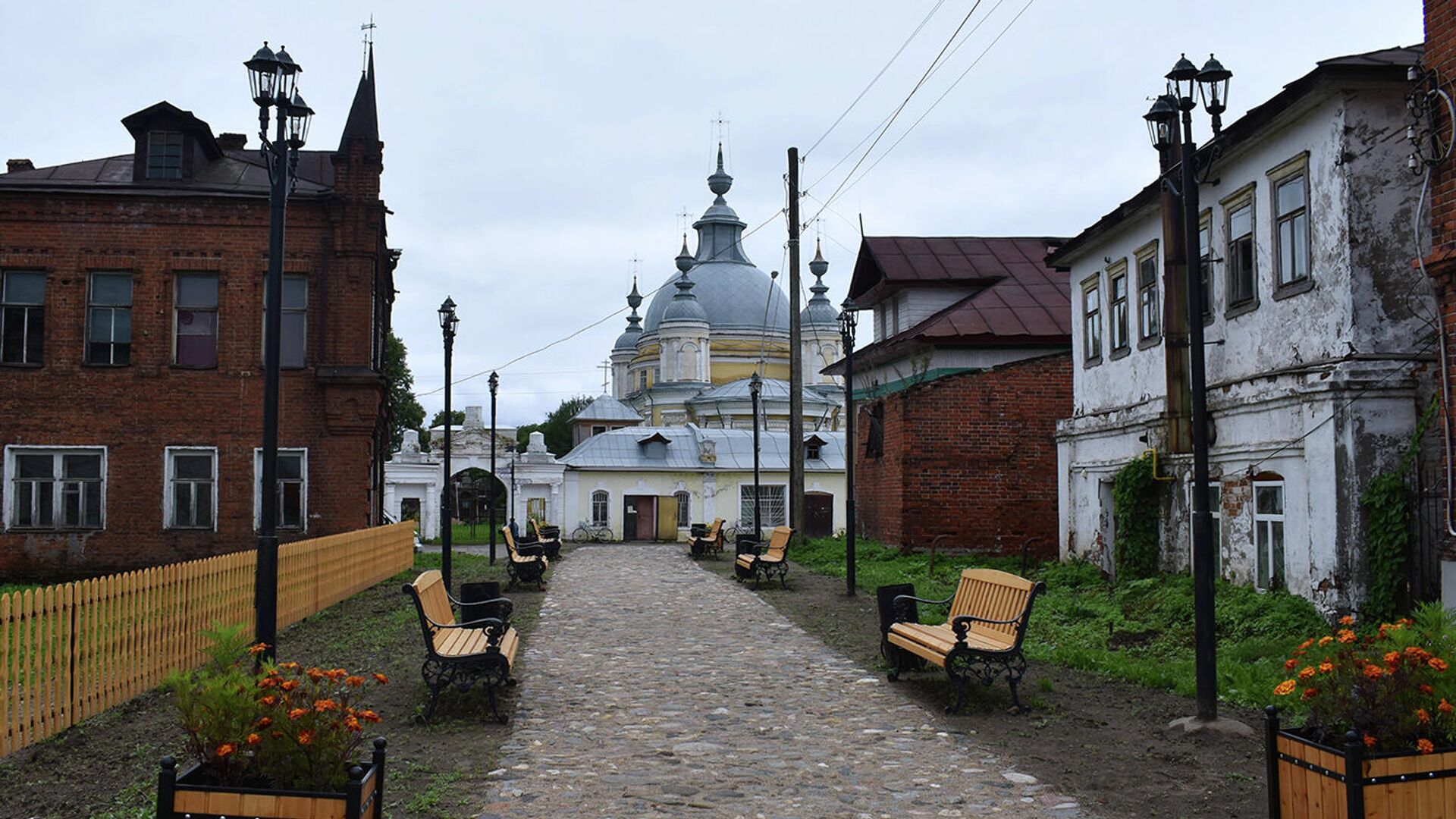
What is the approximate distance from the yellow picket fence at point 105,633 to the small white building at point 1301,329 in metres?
10.7

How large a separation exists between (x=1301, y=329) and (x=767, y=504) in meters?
35.9

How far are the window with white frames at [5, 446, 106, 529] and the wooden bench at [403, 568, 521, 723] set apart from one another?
1643cm

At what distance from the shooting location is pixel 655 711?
31.1ft

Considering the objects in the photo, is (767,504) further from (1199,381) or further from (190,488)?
(1199,381)

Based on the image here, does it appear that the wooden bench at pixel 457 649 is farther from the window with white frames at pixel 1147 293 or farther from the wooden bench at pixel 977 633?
the window with white frames at pixel 1147 293

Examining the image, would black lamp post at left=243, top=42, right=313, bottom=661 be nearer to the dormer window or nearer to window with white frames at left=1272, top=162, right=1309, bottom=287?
window with white frames at left=1272, top=162, right=1309, bottom=287

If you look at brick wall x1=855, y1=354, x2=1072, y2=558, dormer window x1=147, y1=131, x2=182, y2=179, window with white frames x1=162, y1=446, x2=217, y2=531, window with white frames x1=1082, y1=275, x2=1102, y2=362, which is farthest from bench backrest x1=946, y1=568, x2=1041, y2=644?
dormer window x1=147, y1=131, x2=182, y2=179

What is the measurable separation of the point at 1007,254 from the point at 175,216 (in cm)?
1877

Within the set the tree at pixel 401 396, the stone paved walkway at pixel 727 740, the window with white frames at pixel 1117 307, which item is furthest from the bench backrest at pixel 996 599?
the tree at pixel 401 396

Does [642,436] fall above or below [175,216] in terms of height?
below

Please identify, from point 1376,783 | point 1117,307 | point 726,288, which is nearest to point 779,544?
point 1117,307

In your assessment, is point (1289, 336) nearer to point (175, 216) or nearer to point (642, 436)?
point (175, 216)

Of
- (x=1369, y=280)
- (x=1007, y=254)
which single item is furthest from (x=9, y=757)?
(x=1007, y=254)

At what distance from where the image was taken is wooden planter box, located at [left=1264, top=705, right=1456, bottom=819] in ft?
17.3
